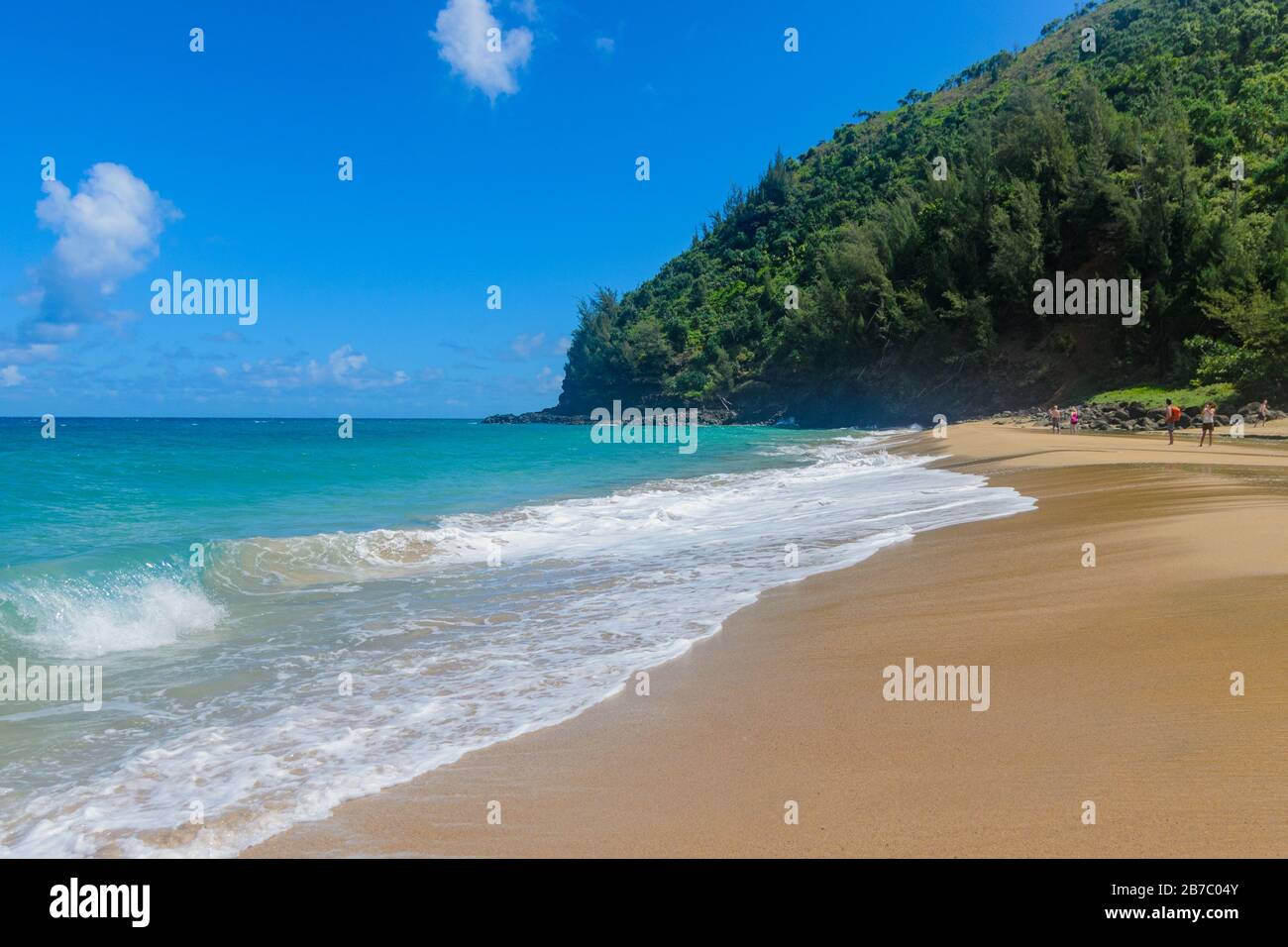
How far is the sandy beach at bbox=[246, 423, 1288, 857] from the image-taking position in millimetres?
2756

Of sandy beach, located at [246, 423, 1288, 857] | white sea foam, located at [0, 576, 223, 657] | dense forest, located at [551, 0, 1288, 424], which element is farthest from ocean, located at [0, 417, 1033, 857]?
dense forest, located at [551, 0, 1288, 424]

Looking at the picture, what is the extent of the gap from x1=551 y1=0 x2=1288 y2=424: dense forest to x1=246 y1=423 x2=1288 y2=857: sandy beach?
1101 inches

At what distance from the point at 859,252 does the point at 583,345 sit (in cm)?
5102

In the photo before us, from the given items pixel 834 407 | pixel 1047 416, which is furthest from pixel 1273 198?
pixel 834 407

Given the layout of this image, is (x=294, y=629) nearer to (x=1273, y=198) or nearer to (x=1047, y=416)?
(x=1047, y=416)

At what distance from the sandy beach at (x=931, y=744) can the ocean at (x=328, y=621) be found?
0.39m

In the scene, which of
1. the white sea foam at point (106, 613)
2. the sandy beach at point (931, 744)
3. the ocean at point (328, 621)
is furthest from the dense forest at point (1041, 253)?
the white sea foam at point (106, 613)

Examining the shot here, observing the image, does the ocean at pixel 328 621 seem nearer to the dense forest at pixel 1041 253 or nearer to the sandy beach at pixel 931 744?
the sandy beach at pixel 931 744

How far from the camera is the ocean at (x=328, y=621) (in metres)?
3.77

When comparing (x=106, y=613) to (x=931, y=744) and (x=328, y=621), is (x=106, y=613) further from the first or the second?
(x=931, y=744)

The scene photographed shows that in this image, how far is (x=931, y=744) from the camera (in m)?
3.52

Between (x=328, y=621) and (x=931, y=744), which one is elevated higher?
(x=931, y=744)

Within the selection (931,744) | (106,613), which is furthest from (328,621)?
(931,744)

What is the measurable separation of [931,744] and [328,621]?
5882 mm
